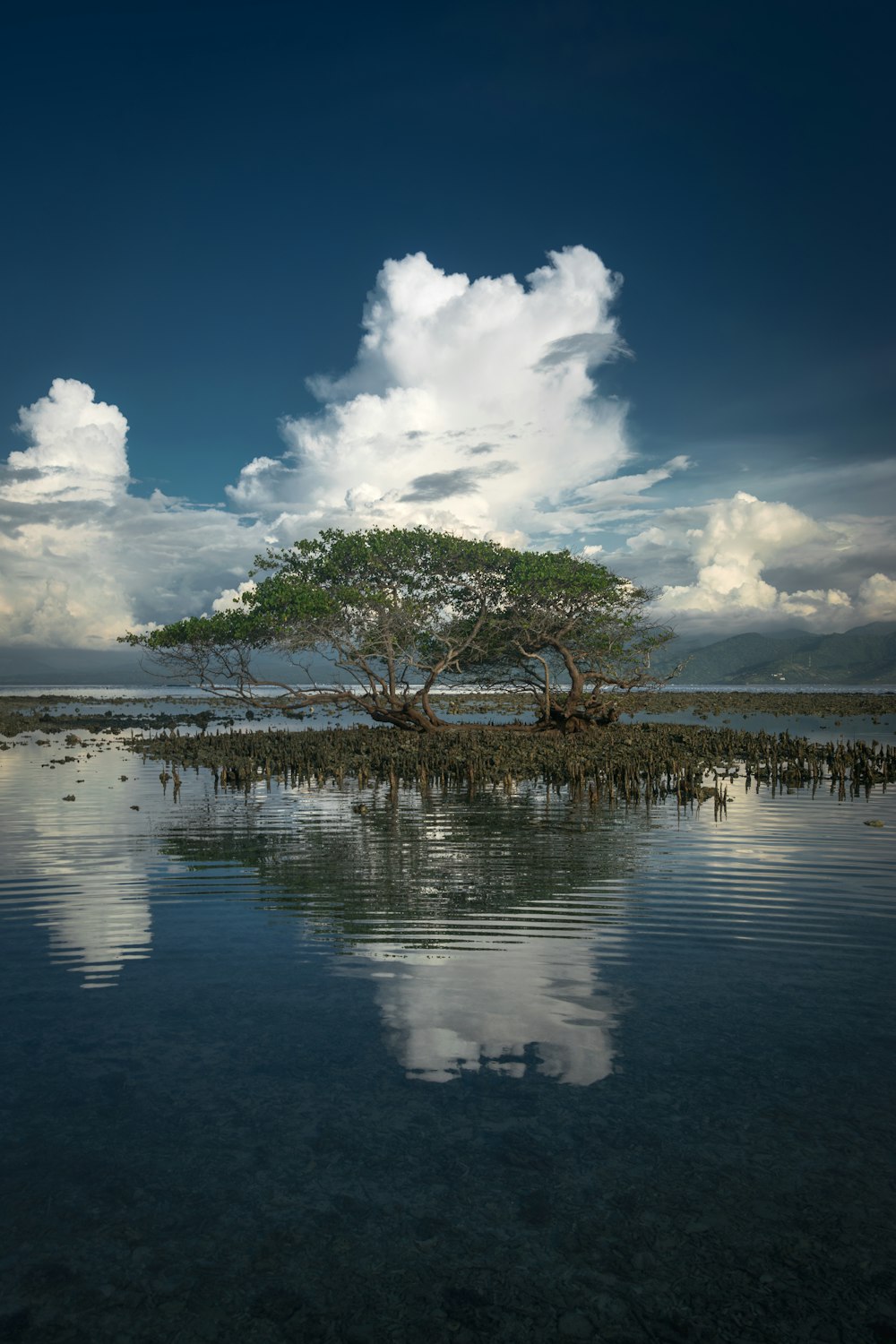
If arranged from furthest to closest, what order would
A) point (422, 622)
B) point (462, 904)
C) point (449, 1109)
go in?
point (422, 622)
point (462, 904)
point (449, 1109)

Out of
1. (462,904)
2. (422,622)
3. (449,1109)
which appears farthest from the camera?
(422,622)

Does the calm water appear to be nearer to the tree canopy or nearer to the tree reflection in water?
the tree reflection in water

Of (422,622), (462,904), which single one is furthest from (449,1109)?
(422,622)

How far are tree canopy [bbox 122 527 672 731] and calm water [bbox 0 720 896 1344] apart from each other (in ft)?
79.6

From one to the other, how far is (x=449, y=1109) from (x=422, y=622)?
31.2 metres

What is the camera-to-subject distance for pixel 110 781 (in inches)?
883

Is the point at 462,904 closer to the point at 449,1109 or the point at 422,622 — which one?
the point at 449,1109

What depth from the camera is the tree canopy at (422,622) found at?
34.7 metres

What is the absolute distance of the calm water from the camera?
3.64 metres

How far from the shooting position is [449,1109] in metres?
5.12

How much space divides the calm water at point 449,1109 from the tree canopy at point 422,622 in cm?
2426

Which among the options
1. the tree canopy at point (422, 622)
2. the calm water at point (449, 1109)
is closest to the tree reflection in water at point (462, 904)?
the calm water at point (449, 1109)

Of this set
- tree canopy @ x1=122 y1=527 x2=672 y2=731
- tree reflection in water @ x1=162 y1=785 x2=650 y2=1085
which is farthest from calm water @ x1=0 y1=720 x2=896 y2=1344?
tree canopy @ x1=122 y1=527 x2=672 y2=731

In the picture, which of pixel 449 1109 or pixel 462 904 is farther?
pixel 462 904
